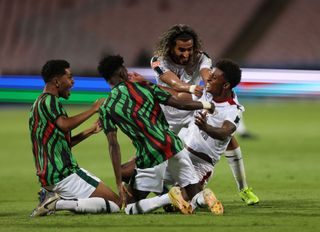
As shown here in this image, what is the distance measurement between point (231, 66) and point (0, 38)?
2210cm

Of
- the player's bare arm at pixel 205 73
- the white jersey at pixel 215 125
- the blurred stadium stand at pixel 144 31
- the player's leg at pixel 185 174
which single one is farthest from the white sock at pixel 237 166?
the blurred stadium stand at pixel 144 31

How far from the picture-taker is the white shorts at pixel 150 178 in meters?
8.82

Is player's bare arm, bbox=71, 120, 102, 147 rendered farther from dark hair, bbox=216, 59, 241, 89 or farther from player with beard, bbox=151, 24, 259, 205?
dark hair, bbox=216, 59, 241, 89

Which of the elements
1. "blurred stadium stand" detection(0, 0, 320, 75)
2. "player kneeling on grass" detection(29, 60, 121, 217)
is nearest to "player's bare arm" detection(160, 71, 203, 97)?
"player kneeling on grass" detection(29, 60, 121, 217)

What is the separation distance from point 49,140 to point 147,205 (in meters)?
1.13

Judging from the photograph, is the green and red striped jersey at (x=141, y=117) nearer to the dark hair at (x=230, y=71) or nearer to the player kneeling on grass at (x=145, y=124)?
the player kneeling on grass at (x=145, y=124)

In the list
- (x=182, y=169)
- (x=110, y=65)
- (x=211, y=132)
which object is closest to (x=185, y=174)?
(x=182, y=169)

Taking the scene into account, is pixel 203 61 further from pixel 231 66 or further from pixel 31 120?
pixel 31 120

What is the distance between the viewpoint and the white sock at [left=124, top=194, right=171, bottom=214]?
8.70m

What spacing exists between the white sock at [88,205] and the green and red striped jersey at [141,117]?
584mm

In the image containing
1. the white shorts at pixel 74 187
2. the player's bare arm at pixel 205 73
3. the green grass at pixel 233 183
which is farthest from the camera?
the player's bare arm at pixel 205 73

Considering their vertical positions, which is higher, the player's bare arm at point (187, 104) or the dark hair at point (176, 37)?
the dark hair at point (176, 37)

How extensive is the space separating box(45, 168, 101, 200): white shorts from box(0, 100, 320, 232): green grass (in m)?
0.26

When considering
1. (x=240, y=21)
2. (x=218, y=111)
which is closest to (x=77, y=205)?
(x=218, y=111)
